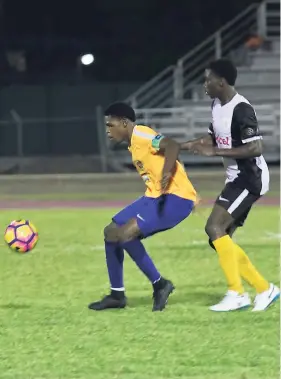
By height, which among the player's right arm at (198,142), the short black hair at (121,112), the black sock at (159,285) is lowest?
the black sock at (159,285)

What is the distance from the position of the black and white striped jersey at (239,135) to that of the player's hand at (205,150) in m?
0.19

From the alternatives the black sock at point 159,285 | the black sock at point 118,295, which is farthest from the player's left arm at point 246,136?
the black sock at point 118,295

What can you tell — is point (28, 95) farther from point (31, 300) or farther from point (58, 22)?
point (31, 300)

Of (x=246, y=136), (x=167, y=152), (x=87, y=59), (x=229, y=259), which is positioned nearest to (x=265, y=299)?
(x=229, y=259)

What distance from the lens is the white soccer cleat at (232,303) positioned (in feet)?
24.6

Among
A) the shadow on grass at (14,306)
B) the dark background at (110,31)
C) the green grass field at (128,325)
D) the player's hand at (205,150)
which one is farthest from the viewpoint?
the dark background at (110,31)

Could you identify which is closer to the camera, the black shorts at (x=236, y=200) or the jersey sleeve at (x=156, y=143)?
the jersey sleeve at (x=156, y=143)

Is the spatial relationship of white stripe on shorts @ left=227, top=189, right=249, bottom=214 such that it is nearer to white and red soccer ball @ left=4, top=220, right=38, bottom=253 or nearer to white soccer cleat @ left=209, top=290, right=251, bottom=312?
white soccer cleat @ left=209, top=290, right=251, bottom=312

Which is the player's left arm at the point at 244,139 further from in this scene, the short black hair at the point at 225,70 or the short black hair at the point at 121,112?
the short black hair at the point at 121,112

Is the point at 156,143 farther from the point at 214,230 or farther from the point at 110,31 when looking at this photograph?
the point at 110,31

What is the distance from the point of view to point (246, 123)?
7.31 meters

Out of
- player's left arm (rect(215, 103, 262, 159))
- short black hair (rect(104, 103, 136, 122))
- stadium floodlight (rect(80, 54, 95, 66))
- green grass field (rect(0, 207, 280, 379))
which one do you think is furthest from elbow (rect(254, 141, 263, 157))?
stadium floodlight (rect(80, 54, 95, 66))

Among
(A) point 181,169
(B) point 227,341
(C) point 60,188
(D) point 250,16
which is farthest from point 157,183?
(D) point 250,16

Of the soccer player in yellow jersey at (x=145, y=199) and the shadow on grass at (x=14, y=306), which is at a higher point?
the soccer player in yellow jersey at (x=145, y=199)
